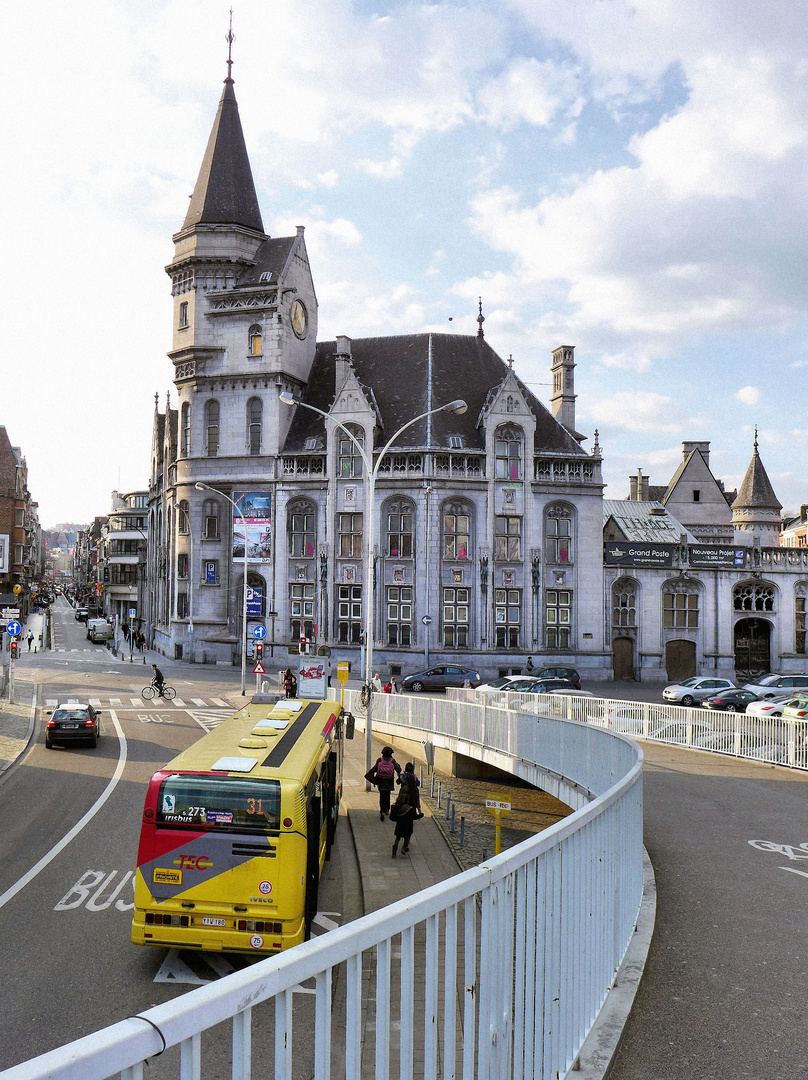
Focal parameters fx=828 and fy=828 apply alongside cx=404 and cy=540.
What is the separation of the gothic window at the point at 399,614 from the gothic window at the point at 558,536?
31.0ft

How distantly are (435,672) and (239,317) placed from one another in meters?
28.9

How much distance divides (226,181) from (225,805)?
59232mm

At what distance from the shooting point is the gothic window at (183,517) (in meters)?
57.8

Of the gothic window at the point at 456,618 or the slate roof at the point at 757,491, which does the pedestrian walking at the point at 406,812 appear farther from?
the slate roof at the point at 757,491

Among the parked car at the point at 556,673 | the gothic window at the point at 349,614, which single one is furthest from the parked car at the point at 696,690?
the gothic window at the point at 349,614

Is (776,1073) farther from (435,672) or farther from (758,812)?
(435,672)

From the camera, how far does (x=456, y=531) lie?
53.0 metres

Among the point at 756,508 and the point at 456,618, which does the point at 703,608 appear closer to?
the point at 456,618

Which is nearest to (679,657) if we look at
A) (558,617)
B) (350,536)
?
(558,617)

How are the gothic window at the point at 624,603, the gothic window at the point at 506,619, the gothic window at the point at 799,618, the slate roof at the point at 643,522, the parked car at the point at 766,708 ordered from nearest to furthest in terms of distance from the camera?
the parked car at the point at 766,708
the gothic window at the point at 506,619
the gothic window at the point at 624,603
the gothic window at the point at 799,618
the slate roof at the point at 643,522

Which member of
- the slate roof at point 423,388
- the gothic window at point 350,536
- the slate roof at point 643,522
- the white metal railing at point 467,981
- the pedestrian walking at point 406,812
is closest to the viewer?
the white metal railing at point 467,981

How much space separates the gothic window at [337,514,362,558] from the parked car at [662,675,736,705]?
873 inches

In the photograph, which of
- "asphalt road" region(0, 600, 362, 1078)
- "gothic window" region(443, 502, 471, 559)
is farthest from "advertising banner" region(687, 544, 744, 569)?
"asphalt road" region(0, 600, 362, 1078)

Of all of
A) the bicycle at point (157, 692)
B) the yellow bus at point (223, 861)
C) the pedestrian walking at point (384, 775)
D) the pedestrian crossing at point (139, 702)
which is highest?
the yellow bus at point (223, 861)
